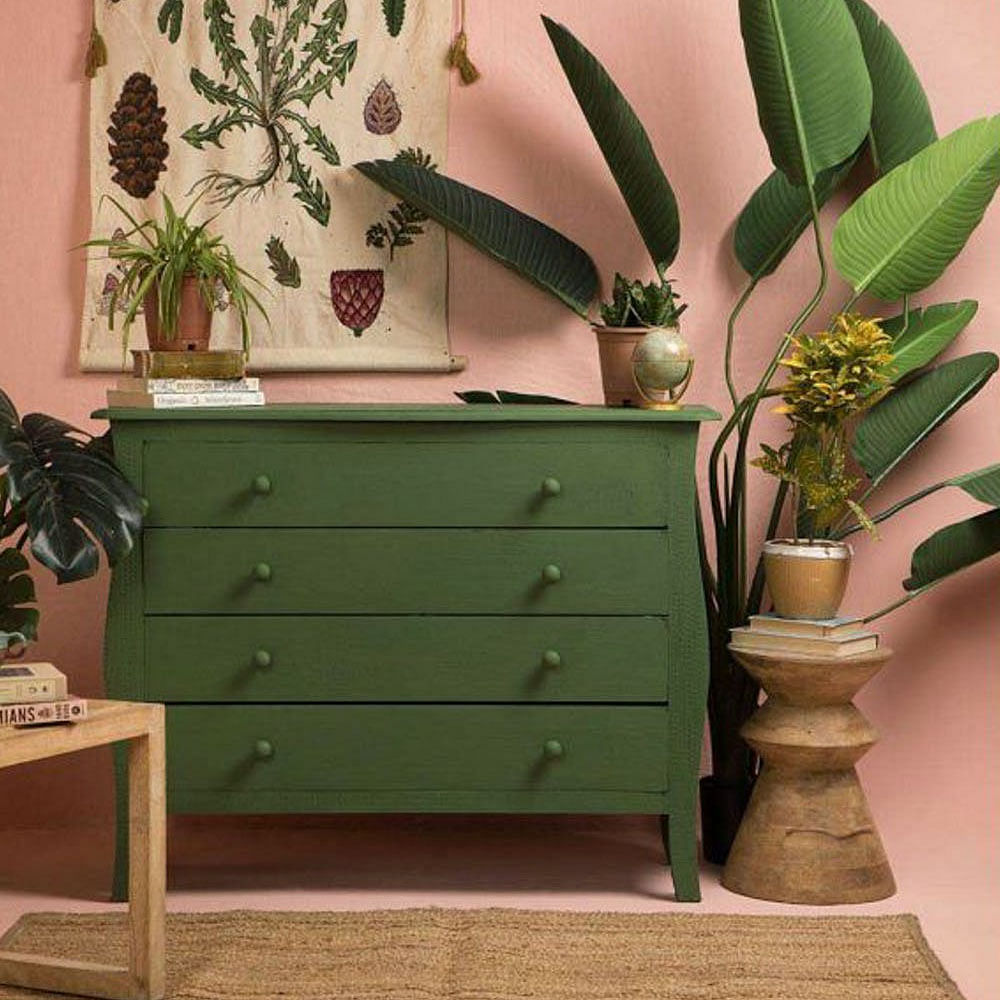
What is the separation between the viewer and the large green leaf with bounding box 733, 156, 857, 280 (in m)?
3.60

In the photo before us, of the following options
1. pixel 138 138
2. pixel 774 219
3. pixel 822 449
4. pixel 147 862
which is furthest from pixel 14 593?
pixel 774 219

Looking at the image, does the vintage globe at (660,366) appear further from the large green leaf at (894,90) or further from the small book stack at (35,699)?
the small book stack at (35,699)

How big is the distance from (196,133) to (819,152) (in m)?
1.34

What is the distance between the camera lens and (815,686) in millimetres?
3297

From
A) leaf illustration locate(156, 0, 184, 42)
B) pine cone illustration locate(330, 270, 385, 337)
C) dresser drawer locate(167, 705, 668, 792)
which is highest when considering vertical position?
leaf illustration locate(156, 0, 184, 42)

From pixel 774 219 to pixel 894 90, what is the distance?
353 mm

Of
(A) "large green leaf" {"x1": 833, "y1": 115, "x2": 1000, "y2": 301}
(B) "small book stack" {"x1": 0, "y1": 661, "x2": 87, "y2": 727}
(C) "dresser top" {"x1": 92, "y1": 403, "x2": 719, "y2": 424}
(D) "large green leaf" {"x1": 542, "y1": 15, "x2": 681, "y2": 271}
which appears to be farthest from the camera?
(D) "large green leaf" {"x1": 542, "y1": 15, "x2": 681, "y2": 271}

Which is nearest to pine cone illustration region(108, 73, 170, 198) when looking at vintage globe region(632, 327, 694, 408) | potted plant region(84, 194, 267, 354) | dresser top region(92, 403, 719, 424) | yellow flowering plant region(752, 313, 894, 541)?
potted plant region(84, 194, 267, 354)

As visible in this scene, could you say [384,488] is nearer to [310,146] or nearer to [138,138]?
[310,146]

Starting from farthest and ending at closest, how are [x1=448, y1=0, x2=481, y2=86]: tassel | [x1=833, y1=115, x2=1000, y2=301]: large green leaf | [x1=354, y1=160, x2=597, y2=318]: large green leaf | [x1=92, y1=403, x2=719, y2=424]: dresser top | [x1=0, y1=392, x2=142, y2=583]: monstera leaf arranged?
[x1=448, y1=0, x2=481, y2=86]: tassel
[x1=354, y1=160, x2=597, y2=318]: large green leaf
[x1=833, y1=115, x2=1000, y2=301]: large green leaf
[x1=92, y1=403, x2=719, y2=424]: dresser top
[x1=0, y1=392, x2=142, y2=583]: monstera leaf

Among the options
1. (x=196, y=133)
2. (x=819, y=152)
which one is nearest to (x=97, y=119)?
(x=196, y=133)

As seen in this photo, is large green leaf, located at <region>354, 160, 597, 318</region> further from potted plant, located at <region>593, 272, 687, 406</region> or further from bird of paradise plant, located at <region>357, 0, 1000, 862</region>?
potted plant, located at <region>593, 272, 687, 406</region>

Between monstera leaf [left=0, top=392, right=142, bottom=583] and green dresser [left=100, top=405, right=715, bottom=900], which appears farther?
green dresser [left=100, top=405, right=715, bottom=900]

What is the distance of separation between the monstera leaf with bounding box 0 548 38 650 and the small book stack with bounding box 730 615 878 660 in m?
1.35
